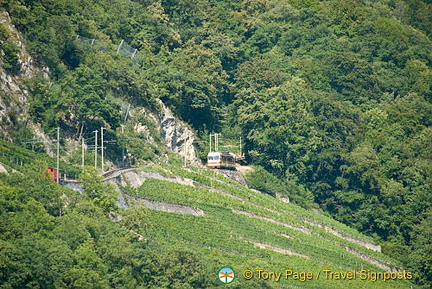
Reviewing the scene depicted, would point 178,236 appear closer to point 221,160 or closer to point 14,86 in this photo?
point 14,86

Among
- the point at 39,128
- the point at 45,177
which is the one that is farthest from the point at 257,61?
the point at 45,177

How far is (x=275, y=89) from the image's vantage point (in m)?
134

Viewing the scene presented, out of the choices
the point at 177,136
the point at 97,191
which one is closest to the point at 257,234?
the point at 97,191

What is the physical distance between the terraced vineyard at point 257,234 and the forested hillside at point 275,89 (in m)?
5.18

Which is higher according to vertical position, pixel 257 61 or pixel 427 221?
pixel 257 61

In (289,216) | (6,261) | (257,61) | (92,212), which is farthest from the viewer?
(257,61)

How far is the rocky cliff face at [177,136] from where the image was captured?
126875mm

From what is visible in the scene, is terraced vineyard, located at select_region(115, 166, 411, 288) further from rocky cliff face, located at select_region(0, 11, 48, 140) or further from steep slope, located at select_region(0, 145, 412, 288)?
rocky cliff face, located at select_region(0, 11, 48, 140)

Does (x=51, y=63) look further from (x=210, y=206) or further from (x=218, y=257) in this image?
→ (x=218, y=257)

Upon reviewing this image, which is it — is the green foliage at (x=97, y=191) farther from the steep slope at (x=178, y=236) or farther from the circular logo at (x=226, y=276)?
the circular logo at (x=226, y=276)

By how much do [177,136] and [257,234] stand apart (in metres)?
20.1

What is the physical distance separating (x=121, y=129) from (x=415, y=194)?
1116 inches

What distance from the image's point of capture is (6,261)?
278ft

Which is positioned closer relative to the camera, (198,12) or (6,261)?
(6,261)
